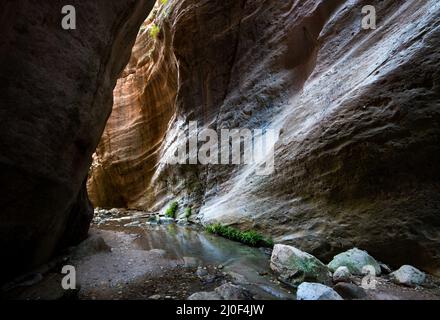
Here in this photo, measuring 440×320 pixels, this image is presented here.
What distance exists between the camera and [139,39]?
58.9 ft

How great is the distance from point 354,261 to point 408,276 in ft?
2.41

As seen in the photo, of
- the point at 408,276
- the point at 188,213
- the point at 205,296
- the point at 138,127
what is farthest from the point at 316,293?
the point at 138,127

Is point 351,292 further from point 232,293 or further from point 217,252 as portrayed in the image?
point 217,252

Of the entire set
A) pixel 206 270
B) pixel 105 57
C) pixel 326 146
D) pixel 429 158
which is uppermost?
pixel 105 57

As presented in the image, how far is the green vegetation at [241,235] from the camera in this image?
6.56 m

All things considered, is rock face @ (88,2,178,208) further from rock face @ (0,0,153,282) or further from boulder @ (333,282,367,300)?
boulder @ (333,282,367,300)

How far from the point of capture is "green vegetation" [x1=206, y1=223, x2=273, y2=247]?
6.56 metres

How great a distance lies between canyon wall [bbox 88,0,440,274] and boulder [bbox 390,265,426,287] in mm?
291

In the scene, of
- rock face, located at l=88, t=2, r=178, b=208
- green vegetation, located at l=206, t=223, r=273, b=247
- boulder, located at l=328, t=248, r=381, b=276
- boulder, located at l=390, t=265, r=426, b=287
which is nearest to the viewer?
boulder, located at l=390, t=265, r=426, b=287

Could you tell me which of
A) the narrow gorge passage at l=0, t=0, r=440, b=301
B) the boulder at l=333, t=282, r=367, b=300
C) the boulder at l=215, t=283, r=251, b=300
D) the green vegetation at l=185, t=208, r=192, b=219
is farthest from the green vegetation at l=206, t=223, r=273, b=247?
the boulder at l=215, t=283, r=251, b=300

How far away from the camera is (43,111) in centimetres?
364
